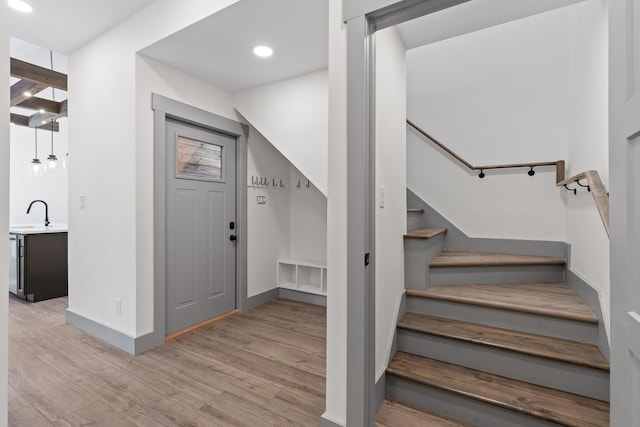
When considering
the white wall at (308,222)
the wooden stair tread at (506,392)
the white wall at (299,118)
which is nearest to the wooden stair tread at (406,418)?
the wooden stair tread at (506,392)

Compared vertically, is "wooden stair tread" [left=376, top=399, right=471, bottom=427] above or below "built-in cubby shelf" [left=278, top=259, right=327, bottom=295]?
below

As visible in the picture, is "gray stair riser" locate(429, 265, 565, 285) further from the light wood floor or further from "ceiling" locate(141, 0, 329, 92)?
"ceiling" locate(141, 0, 329, 92)

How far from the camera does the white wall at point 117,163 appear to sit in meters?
2.49

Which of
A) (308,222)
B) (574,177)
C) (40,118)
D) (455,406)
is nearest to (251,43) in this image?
(308,222)

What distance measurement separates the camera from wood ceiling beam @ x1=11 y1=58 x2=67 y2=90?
3178 millimetres

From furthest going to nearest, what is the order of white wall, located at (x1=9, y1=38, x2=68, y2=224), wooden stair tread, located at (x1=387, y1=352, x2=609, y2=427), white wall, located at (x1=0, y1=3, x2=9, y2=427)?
white wall, located at (x1=9, y1=38, x2=68, y2=224)
wooden stair tread, located at (x1=387, y1=352, x2=609, y2=427)
white wall, located at (x1=0, y1=3, x2=9, y2=427)

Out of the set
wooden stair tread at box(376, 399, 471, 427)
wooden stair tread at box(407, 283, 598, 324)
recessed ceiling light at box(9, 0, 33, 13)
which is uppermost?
recessed ceiling light at box(9, 0, 33, 13)

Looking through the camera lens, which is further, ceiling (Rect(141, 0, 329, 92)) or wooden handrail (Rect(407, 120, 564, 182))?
wooden handrail (Rect(407, 120, 564, 182))

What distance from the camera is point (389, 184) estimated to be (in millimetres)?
1972

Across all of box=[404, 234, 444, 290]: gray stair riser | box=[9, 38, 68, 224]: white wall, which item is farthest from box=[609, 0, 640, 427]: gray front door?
box=[9, 38, 68, 224]: white wall

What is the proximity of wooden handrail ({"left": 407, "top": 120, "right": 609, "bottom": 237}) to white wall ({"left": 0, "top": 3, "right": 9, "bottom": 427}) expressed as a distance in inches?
90.8

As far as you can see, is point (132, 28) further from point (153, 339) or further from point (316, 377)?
point (316, 377)

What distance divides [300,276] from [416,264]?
2032 mm

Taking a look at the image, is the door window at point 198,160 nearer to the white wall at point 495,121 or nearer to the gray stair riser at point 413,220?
the gray stair riser at point 413,220
